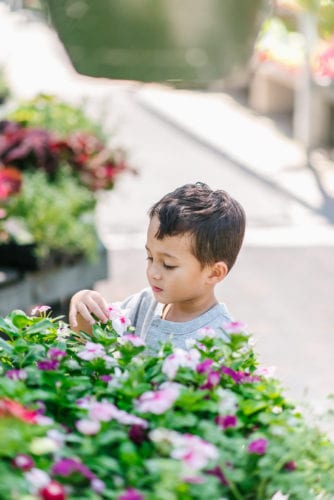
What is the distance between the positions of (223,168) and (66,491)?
8282 millimetres

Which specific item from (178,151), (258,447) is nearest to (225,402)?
(258,447)

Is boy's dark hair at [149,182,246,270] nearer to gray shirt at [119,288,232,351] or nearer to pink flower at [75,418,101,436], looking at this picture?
gray shirt at [119,288,232,351]

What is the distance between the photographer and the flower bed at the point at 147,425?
168cm

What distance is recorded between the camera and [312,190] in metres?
9.41

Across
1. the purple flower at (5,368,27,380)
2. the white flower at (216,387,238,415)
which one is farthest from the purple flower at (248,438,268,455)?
the purple flower at (5,368,27,380)

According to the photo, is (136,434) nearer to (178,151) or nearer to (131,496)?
(131,496)

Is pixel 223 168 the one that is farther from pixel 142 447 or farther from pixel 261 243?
pixel 142 447

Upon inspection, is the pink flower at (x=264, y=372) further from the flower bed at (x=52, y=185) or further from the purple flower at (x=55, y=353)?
the flower bed at (x=52, y=185)

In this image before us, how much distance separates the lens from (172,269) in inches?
108

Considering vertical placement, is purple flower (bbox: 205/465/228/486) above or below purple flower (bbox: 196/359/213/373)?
below

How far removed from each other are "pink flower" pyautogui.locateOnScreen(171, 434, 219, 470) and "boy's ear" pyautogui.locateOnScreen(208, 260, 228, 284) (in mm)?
1085

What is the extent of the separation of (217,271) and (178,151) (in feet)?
25.1

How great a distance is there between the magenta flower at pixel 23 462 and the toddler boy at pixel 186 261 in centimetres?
101

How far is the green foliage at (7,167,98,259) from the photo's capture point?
582 cm
